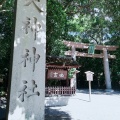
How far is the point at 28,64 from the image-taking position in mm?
5297

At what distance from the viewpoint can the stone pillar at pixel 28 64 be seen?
16.6 feet

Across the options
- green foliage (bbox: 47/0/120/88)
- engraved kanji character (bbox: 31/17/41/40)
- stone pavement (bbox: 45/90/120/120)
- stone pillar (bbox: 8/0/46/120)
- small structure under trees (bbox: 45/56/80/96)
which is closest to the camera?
stone pillar (bbox: 8/0/46/120)

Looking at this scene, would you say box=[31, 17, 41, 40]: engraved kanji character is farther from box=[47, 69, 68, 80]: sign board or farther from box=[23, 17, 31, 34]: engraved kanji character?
box=[47, 69, 68, 80]: sign board

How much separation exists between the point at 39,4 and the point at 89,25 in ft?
55.1

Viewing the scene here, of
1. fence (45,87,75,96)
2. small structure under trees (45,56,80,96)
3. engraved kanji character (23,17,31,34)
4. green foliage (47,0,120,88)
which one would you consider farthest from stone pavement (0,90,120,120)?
engraved kanji character (23,17,31,34)

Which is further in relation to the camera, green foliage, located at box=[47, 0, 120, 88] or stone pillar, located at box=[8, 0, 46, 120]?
green foliage, located at box=[47, 0, 120, 88]

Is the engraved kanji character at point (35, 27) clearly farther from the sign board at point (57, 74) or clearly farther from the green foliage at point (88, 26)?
the sign board at point (57, 74)

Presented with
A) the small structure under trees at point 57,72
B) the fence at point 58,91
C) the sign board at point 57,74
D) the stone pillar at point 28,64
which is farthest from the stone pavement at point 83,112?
the stone pillar at point 28,64

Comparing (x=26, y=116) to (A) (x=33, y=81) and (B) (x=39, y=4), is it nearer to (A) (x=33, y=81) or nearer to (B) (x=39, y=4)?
(A) (x=33, y=81)

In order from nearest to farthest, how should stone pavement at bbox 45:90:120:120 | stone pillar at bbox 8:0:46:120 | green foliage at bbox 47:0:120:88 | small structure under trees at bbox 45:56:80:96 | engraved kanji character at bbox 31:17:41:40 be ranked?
stone pillar at bbox 8:0:46:120 → engraved kanji character at bbox 31:17:41:40 → stone pavement at bbox 45:90:120:120 → green foliage at bbox 47:0:120:88 → small structure under trees at bbox 45:56:80:96

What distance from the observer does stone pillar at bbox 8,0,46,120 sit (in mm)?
5051

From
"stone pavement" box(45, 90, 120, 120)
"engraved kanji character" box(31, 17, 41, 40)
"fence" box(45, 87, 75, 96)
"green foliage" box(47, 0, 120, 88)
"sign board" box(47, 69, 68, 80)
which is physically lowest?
"stone pavement" box(45, 90, 120, 120)

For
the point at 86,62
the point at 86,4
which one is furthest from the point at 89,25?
the point at 86,4

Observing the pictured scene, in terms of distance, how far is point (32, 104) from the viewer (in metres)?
5.21
